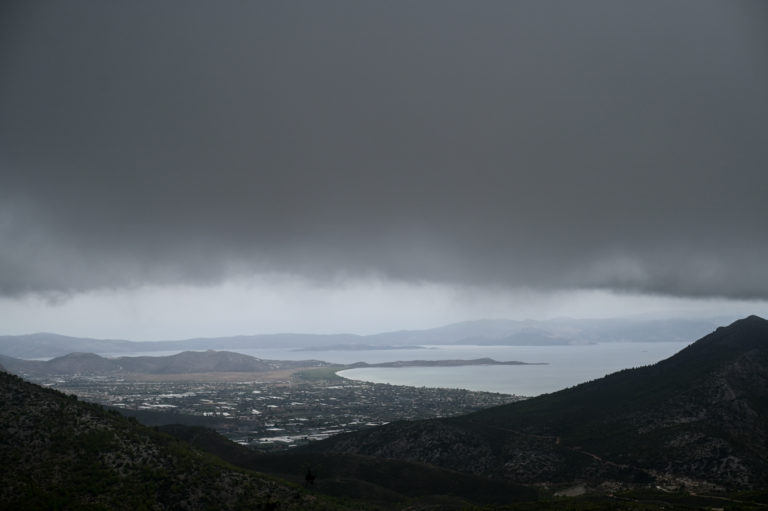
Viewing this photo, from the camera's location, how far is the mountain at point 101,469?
69.8 m

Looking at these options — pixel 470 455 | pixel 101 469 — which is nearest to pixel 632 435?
pixel 470 455

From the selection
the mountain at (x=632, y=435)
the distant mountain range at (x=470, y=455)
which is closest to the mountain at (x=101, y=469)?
the distant mountain range at (x=470, y=455)

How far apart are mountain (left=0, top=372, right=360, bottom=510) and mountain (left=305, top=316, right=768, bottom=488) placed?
5790 cm

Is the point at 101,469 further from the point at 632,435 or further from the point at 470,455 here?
the point at 632,435

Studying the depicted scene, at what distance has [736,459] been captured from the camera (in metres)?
113

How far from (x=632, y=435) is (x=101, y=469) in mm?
120519

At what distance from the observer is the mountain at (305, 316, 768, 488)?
383 ft

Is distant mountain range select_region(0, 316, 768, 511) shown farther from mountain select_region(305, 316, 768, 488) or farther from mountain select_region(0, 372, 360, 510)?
mountain select_region(305, 316, 768, 488)

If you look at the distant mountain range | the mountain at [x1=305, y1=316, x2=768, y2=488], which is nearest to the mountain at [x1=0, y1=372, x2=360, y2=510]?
the distant mountain range

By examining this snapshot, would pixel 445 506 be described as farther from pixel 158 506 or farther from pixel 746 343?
pixel 746 343

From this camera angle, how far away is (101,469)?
249ft

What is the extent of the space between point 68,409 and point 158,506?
2941 cm

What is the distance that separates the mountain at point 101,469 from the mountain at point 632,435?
190 feet

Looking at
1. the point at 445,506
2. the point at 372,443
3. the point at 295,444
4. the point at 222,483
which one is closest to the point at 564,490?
the point at 445,506
